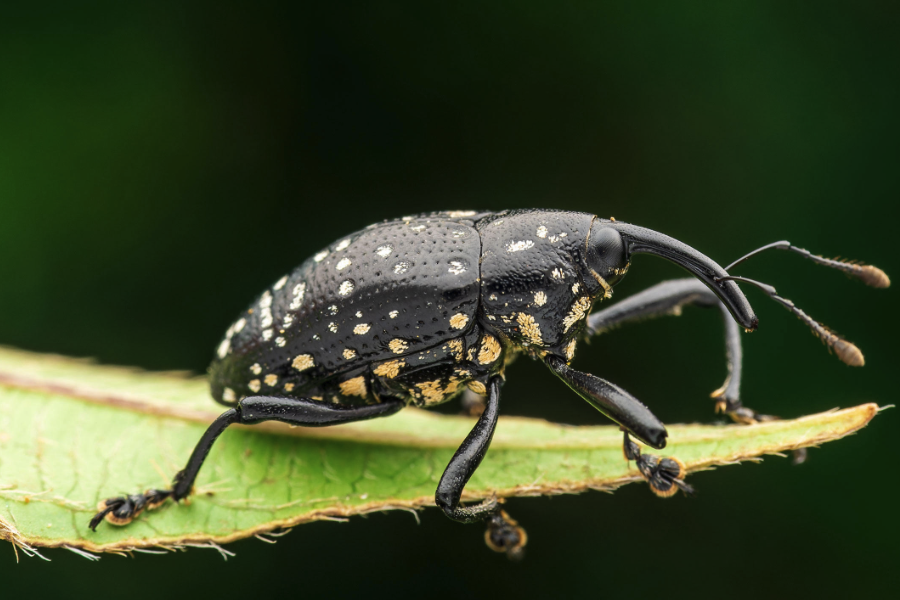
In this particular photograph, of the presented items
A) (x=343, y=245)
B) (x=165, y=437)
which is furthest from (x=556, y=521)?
(x=165, y=437)

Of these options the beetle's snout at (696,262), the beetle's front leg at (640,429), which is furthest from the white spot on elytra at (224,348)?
the beetle's snout at (696,262)

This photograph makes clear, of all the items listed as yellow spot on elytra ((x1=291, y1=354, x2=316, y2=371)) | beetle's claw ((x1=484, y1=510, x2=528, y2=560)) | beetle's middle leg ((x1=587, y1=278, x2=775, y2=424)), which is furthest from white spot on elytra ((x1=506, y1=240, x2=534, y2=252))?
beetle's claw ((x1=484, y1=510, x2=528, y2=560))

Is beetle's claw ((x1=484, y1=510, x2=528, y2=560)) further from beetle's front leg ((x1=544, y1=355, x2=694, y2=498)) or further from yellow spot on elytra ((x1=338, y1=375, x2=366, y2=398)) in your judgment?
yellow spot on elytra ((x1=338, y1=375, x2=366, y2=398))

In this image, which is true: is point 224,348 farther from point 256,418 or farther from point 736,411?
point 736,411

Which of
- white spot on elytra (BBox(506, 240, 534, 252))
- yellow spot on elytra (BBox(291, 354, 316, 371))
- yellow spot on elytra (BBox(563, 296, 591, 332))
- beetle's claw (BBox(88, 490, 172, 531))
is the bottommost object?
beetle's claw (BBox(88, 490, 172, 531))

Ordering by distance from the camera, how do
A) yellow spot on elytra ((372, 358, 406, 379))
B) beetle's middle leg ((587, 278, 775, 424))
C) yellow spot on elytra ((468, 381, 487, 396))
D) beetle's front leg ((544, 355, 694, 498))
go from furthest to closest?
beetle's middle leg ((587, 278, 775, 424)) < yellow spot on elytra ((468, 381, 487, 396)) < yellow spot on elytra ((372, 358, 406, 379)) < beetle's front leg ((544, 355, 694, 498))

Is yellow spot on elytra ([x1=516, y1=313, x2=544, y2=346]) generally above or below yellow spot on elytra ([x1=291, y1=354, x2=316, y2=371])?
above

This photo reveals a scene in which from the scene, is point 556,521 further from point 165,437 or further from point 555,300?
point 165,437

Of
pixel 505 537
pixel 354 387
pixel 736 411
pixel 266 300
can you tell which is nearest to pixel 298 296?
pixel 266 300

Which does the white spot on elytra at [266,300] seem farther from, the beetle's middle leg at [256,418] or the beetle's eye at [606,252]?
the beetle's eye at [606,252]
